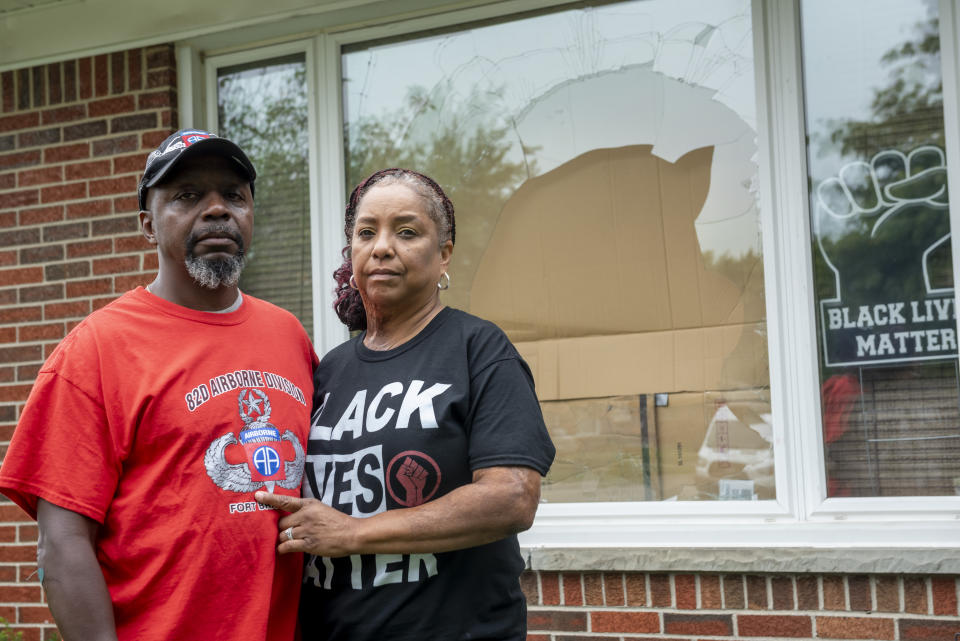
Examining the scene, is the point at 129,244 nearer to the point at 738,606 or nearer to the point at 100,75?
the point at 100,75

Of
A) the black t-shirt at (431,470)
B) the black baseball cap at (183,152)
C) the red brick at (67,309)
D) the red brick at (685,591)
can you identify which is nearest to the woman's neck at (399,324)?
the black t-shirt at (431,470)

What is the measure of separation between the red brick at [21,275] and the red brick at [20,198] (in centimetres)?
30

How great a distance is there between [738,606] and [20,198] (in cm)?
355

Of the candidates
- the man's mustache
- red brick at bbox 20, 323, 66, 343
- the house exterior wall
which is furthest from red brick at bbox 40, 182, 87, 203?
the man's mustache

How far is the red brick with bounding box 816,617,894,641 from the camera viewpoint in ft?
10.4

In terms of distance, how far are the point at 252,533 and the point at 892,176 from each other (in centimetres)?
261

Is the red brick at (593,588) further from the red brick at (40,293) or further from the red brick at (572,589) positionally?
the red brick at (40,293)

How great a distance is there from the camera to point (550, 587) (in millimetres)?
3551

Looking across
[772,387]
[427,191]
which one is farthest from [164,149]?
[772,387]

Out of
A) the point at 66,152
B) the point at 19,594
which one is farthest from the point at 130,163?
the point at 19,594

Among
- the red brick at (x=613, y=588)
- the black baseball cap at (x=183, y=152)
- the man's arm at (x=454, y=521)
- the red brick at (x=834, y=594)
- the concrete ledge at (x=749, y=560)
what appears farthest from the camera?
the red brick at (x=613, y=588)

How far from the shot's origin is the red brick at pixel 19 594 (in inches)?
Result: 160

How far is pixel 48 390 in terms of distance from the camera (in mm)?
1941

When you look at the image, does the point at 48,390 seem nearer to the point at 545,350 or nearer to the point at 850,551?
the point at 545,350
